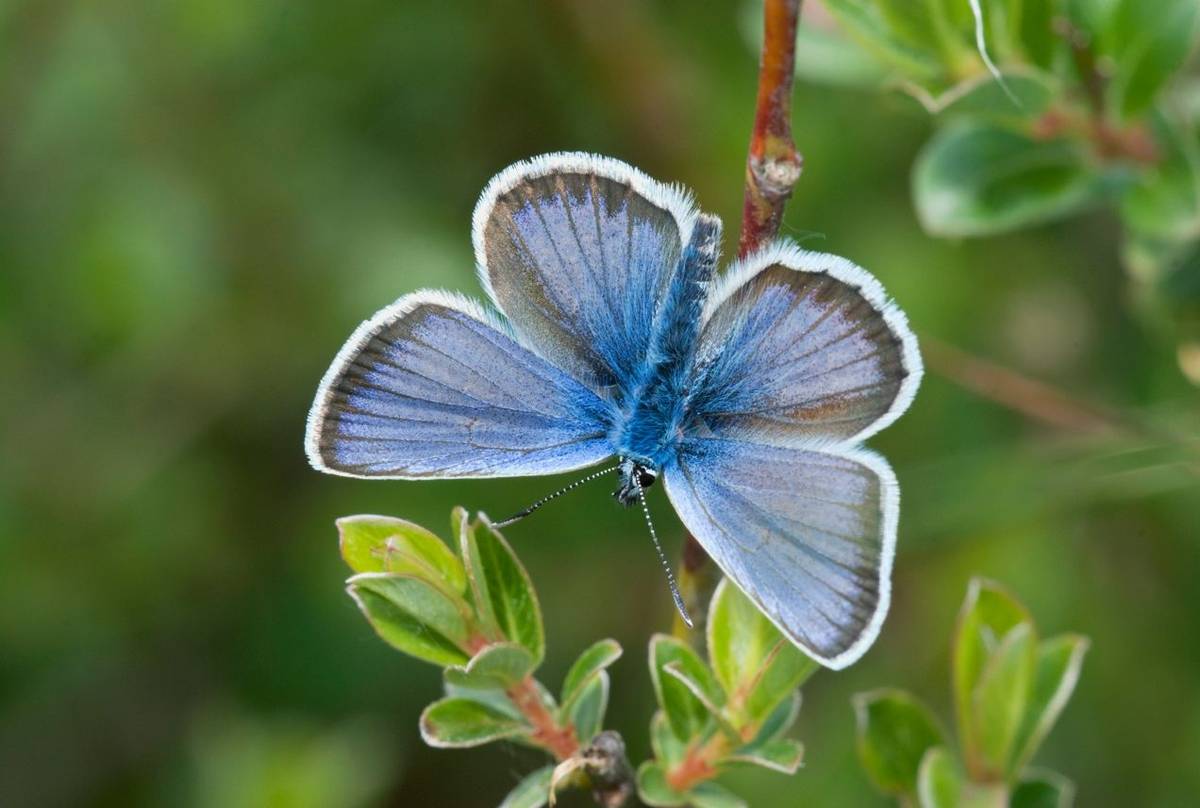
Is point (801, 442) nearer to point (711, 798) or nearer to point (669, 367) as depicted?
point (669, 367)

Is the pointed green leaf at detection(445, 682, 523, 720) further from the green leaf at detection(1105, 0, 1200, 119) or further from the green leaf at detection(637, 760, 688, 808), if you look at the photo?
the green leaf at detection(1105, 0, 1200, 119)

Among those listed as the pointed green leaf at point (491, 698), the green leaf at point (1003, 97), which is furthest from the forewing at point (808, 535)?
the green leaf at point (1003, 97)

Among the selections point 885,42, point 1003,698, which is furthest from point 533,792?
point 885,42

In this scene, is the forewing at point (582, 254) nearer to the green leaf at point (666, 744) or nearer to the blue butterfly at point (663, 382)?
the blue butterfly at point (663, 382)

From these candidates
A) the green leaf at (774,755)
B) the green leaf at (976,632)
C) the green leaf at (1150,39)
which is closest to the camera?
the green leaf at (774,755)

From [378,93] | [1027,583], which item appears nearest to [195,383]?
[378,93]

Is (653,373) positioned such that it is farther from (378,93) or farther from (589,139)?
(378,93)
